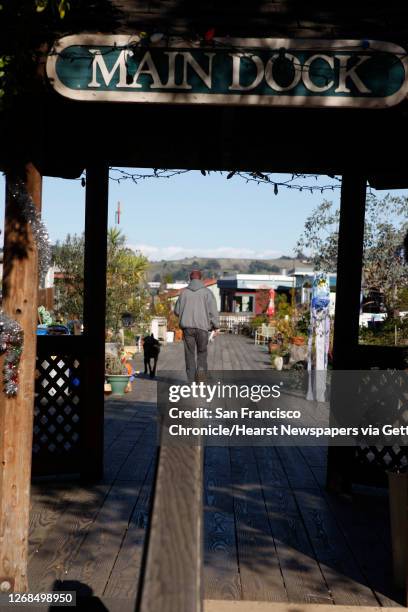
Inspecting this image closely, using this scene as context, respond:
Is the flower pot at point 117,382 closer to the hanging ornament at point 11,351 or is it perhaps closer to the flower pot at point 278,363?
the flower pot at point 278,363

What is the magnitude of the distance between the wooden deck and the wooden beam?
239 centimetres

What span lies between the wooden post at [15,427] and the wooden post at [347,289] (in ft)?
10.4

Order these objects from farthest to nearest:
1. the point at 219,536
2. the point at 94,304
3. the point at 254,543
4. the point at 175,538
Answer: the point at 94,304 < the point at 219,536 < the point at 254,543 < the point at 175,538

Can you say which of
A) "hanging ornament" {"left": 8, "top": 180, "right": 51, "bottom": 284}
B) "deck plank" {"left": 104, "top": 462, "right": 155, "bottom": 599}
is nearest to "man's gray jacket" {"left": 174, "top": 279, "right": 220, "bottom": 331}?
"deck plank" {"left": 104, "top": 462, "right": 155, "bottom": 599}

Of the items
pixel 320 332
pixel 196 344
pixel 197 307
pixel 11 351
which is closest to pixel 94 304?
pixel 11 351

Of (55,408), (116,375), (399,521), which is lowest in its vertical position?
(116,375)

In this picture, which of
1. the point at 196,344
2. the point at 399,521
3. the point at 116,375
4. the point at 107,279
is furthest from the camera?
the point at 107,279

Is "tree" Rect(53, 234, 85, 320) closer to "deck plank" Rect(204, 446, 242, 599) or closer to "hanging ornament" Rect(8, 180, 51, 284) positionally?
"deck plank" Rect(204, 446, 242, 599)

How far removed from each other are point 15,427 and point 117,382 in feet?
31.9

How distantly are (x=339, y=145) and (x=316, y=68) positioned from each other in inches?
92.6

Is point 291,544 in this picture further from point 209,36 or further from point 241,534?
point 209,36

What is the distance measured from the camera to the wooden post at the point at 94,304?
6.30 m

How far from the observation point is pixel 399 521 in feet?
13.3

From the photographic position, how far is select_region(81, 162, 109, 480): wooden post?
630 centimetres
